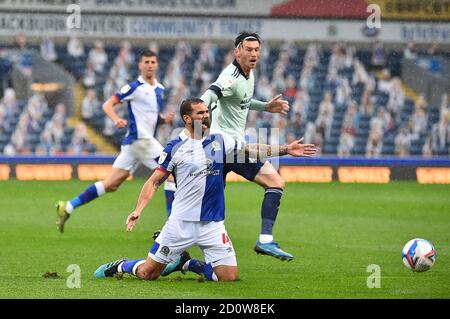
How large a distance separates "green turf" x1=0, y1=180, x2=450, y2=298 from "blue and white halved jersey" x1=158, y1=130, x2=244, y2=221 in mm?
708

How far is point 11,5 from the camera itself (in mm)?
34750

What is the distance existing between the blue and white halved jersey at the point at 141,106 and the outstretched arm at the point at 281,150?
481 centimetres

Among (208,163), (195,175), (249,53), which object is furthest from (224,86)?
(195,175)

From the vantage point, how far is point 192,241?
10578mm

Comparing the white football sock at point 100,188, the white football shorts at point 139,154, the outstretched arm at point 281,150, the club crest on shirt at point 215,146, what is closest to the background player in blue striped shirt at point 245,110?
the outstretched arm at point 281,150

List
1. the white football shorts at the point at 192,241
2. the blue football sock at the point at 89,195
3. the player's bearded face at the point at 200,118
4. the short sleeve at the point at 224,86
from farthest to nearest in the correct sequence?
the blue football sock at the point at 89,195, the short sleeve at the point at 224,86, the white football shorts at the point at 192,241, the player's bearded face at the point at 200,118

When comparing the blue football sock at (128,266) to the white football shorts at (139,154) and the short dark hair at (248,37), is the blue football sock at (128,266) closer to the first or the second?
the short dark hair at (248,37)

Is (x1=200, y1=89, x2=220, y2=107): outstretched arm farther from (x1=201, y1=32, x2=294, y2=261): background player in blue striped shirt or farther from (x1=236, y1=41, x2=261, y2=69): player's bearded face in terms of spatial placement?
(x1=236, y1=41, x2=261, y2=69): player's bearded face

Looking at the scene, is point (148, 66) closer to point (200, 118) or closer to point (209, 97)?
point (209, 97)

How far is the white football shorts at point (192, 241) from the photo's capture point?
10508 mm

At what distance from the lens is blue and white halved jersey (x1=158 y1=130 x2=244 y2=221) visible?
10.5 metres

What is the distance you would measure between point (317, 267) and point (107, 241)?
3.55 meters
